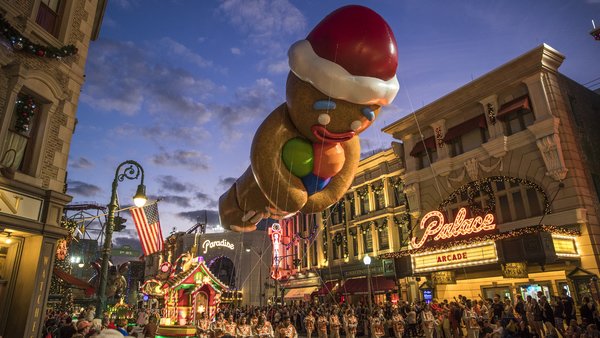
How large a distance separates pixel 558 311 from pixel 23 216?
16.5m

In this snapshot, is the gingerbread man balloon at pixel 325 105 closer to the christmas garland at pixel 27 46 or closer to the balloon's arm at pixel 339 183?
the balloon's arm at pixel 339 183

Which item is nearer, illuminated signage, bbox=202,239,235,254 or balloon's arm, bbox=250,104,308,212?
balloon's arm, bbox=250,104,308,212

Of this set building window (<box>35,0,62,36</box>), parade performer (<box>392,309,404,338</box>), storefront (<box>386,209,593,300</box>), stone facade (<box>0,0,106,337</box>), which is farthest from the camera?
parade performer (<box>392,309,404,338</box>)

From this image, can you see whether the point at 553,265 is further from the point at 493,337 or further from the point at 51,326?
the point at 51,326

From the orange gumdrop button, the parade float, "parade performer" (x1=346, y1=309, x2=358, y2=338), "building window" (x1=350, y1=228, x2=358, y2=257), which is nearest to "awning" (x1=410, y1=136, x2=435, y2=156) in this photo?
"building window" (x1=350, y1=228, x2=358, y2=257)

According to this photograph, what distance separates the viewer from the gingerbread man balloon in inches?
170

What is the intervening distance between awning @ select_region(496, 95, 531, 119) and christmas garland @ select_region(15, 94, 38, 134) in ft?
64.4

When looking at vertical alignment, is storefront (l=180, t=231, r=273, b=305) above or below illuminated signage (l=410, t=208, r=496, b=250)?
above

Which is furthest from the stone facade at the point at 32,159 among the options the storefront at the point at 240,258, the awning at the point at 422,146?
the storefront at the point at 240,258

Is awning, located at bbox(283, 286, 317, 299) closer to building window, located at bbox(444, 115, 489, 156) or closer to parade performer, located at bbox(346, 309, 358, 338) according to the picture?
parade performer, located at bbox(346, 309, 358, 338)

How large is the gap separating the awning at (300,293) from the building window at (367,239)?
7388mm

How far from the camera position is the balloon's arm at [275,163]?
16.2 ft

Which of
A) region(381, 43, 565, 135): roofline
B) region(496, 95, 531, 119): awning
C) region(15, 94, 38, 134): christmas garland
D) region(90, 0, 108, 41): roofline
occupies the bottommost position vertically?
region(15, 94, 38, 134): christmas garland

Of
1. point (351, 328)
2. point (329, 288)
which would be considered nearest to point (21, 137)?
point (351, 328)
